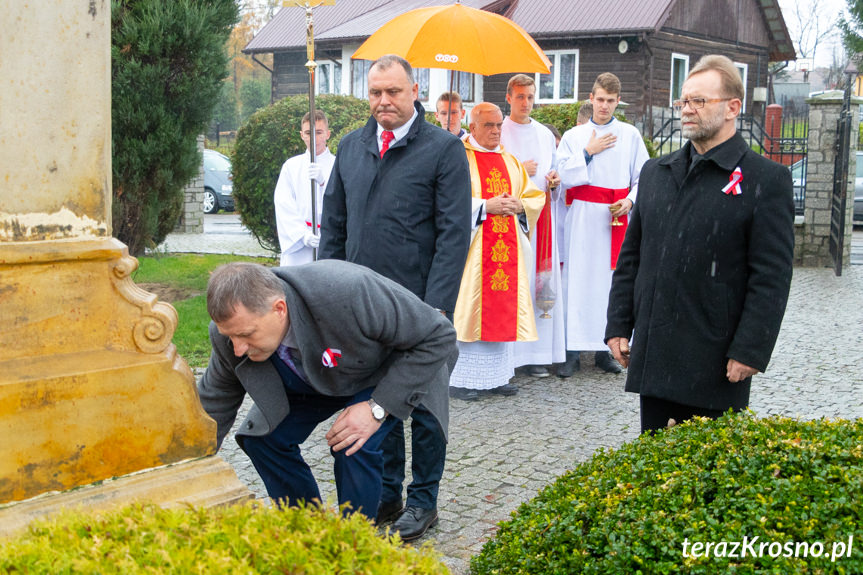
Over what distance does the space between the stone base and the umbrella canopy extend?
4.26 m

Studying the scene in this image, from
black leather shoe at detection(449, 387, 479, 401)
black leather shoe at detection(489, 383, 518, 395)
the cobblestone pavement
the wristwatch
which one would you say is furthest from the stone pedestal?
black leather shoe at detection(489, 383, 518, 395)

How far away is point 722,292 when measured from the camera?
367 centimetres

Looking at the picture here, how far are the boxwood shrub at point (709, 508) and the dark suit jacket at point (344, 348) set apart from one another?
2.09ft

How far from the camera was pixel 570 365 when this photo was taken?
7762mm

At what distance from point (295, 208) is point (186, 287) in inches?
134

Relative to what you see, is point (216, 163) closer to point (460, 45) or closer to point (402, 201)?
point (460, 45)

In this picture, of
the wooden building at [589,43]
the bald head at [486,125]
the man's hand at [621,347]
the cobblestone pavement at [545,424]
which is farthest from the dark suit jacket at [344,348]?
the wooden building at [589,43]

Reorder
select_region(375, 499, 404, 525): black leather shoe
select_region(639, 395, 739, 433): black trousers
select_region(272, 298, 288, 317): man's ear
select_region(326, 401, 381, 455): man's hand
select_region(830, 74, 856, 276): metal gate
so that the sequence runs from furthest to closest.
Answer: select_region(830, 74, 856, 276): metal gate
select_region(375, 499, 404, 525): black leather shoe
select_region(639, 395, 739, 433): black trousers
select_region(326, 401, 381, 455): man's hand
select_region(272, 298, 288, 317): man's ear

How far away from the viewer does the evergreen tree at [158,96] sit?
9.03 m

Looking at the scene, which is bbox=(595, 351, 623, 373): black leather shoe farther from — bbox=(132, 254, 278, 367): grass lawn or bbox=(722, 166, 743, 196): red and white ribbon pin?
bbox=(722, 166, 743, 196): red and white ribbon pin

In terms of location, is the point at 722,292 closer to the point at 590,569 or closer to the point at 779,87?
the point at 590,569

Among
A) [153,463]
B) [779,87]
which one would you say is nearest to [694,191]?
[153,463]

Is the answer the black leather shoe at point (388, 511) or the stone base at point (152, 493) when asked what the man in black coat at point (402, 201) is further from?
the stone base at point (152, 493)

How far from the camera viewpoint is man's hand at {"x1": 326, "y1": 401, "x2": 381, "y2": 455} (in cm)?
342
